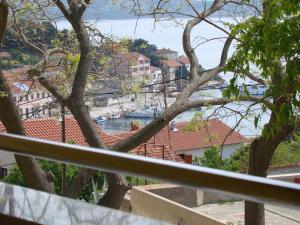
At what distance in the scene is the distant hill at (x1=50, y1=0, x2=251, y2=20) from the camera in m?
7.26

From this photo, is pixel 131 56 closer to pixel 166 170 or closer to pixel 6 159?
pixel 6 159

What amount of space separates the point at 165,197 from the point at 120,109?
634 centimetres

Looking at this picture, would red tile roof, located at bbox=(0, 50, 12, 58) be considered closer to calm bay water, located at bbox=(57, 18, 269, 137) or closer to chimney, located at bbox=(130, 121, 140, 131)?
calm bay water, located at bbox=(57, 18, 269, 137)

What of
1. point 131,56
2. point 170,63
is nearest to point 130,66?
point 131,56

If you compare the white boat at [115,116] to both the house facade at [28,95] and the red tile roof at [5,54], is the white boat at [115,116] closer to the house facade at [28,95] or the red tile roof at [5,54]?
the house facade at [28,95]

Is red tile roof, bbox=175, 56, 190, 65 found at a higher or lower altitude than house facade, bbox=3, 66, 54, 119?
higher

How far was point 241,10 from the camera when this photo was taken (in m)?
6.67

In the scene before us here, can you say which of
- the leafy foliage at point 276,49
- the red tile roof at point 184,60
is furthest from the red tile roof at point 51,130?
the leafy foliage at point 276,49

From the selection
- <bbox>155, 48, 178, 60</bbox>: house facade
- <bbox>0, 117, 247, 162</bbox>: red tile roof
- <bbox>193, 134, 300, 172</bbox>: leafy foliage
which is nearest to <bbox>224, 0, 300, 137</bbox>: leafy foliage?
<bbox>0, 117, 247, 162</bbox>: red tile roof

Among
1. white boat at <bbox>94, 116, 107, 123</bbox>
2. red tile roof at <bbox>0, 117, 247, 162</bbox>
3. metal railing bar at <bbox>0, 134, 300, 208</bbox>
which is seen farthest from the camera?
white boat at <bbox>94, 116, 107, 123</bbox>

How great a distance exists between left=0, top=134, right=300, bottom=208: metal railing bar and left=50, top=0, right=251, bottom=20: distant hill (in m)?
5.46

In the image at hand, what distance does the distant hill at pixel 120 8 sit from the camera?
7257mm

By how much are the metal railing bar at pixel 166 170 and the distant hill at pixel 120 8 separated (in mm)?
5463

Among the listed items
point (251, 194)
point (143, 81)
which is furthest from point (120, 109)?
point (251, 194)
